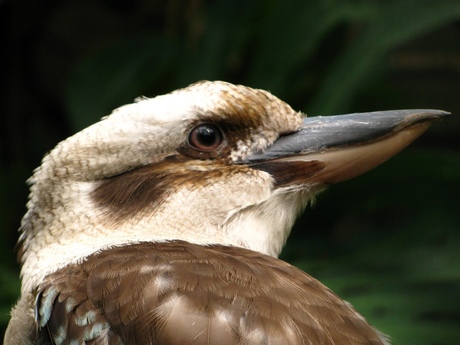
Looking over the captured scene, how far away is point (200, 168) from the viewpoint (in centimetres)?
159

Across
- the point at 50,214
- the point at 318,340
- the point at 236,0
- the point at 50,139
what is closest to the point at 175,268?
the point at 318,340

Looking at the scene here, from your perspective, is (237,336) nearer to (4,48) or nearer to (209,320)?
(209,320)

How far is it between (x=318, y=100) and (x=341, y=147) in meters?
1.14

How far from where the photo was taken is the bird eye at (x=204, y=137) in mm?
1598

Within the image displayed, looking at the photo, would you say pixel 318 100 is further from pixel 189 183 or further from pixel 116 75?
pixel 189 183

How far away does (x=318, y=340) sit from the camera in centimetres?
125

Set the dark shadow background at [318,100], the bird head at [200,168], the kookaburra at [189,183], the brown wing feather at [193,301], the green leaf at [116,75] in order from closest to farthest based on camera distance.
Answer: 1. the brown wing feather at [193,301]
2. the kookaburra at [189,183]
3. the bird head at [200,168]
4. the dark shadow background at [318,100]
5. the green leaf at [116,75]

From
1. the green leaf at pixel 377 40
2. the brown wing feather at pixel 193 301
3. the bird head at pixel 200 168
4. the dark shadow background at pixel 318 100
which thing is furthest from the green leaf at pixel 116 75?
the brown wing feather at pixel 193 301

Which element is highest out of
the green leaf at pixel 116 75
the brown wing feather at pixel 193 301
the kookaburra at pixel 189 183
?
the green leaf at pixel 116 75

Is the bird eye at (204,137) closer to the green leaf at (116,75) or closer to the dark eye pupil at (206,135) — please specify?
the dark eye pupil at (206,135)

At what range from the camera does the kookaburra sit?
1.46 metres

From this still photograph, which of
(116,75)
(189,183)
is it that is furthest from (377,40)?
(189,183)

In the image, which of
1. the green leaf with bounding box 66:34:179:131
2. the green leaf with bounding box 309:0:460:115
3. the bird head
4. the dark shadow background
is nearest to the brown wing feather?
the bird head

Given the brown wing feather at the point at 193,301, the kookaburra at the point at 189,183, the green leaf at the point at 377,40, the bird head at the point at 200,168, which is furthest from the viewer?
the green leaf at the point at 377,40
